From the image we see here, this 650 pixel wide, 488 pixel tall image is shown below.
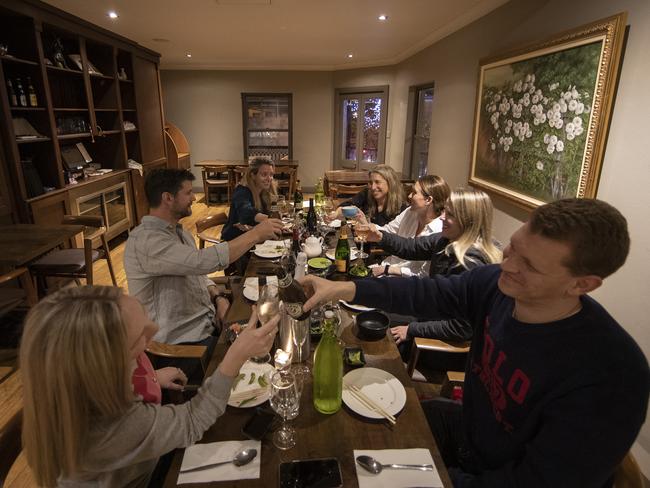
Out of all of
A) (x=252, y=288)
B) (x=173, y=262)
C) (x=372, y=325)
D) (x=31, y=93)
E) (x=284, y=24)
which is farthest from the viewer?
(x=284, y=24)

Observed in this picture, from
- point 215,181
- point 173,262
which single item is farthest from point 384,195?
point 215,181

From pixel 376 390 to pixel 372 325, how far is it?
35 cm

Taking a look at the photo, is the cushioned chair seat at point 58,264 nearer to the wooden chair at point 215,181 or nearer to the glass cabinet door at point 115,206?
the glass cabinet door at point 115,206

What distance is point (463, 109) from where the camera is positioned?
162 inches

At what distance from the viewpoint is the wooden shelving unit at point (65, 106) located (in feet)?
11.3

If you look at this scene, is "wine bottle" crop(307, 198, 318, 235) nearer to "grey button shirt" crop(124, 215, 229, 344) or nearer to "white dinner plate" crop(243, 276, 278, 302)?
"white dinner plate" crop(243, 276, 278, 302)

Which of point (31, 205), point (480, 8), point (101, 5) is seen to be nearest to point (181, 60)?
point (101, 5)

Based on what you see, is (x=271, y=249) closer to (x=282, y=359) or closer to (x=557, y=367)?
(x=282, y=359)

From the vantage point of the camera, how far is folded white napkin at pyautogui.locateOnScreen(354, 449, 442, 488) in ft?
2.94

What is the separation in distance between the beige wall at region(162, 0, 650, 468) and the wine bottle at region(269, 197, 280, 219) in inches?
76.3

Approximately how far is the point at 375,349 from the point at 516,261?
0.61m

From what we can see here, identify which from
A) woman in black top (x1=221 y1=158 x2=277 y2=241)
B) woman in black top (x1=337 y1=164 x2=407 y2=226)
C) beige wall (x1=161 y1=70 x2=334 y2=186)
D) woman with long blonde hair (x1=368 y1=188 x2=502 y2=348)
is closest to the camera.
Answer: woman with long blonde hair (x1=368 y1=188 x2=502 y2=348)

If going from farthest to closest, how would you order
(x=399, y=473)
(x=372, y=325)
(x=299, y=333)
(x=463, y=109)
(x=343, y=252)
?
(x=463, y=109) → (x=343, y=252) → (x=372, y=325) → (x=299, y=333) → (x=399, y=473)

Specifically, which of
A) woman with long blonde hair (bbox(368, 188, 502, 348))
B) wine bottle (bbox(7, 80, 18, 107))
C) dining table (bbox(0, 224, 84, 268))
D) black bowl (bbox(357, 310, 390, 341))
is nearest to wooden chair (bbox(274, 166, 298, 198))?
wine bottle (bbox(7, 80, 18, 107))
